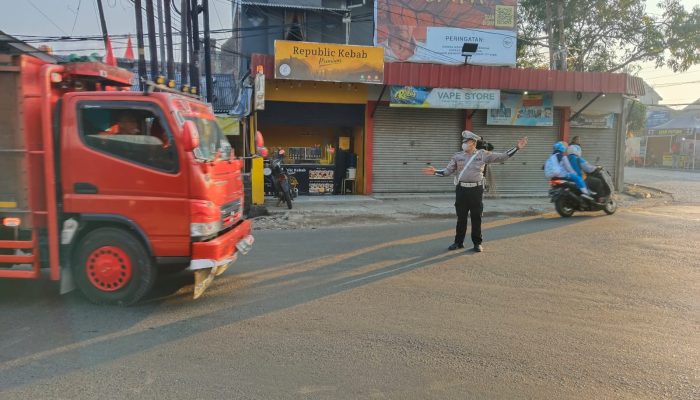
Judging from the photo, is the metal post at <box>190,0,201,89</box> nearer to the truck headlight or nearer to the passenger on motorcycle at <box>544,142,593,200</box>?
the truck headlight

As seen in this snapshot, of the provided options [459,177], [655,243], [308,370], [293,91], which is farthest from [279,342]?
[293,91]

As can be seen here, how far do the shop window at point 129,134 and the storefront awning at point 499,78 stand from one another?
9.22 meters

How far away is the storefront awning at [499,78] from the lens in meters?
15.1

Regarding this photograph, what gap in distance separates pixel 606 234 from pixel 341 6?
13514 millimetres

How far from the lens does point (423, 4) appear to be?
699 inches

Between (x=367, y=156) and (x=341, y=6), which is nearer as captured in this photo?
(x=367, y=156)

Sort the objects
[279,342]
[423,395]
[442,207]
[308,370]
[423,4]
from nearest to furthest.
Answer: [423,395] < [308,370] < [279,342] < [442,207] < [423,4]

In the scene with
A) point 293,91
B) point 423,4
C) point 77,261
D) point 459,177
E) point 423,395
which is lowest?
point 423,395

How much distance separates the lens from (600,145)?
18422mm

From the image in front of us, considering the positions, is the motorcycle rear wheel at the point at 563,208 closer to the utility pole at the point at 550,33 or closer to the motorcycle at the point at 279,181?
the motorcycle at the point at 279,181

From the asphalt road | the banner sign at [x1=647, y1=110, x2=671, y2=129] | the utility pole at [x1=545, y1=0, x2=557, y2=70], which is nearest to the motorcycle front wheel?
the asphalt road

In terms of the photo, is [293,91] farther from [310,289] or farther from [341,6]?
[310,289]

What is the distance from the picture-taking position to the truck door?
493 cm

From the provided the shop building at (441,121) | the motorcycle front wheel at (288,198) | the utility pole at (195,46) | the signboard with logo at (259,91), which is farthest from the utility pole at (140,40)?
the motorcycle front wheel at (288,198)
